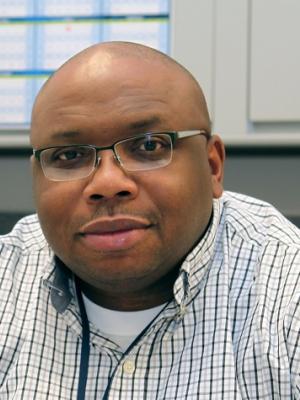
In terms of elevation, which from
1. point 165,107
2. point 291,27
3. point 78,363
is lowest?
point 78,363

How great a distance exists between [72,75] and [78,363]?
0.44m

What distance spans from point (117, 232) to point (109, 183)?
70mm

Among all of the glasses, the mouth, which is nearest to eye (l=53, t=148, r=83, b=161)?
the glasses

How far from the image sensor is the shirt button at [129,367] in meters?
0.91

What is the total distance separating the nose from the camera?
845mm

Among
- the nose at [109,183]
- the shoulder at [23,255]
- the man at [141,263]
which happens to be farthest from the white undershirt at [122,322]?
the nose at [109,183]

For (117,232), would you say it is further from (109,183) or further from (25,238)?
(25,238)

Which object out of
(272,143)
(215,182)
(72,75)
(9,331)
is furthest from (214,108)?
(9,331)

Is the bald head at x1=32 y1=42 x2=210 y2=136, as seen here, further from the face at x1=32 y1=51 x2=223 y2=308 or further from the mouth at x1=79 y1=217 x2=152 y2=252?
the mouth at x1=79 y1=217 x2=152 y2=252

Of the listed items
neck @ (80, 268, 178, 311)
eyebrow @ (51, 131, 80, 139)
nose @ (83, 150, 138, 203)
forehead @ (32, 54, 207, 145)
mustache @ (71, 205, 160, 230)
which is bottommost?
neck @ (80, 268, 178, 311)

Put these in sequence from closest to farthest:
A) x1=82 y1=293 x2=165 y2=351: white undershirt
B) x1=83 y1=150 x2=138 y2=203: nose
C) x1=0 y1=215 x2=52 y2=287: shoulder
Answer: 1. x1=83 y1=150 x2=138 y2=203: nose
2. x1=82 y1=293 x2=165 y2=351: white undershirt
3. x1=0 y1=215 x2=52 y2=287: shoulder

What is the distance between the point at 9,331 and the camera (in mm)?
1007

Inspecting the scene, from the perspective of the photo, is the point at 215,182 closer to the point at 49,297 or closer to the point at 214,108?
the point at 49,297

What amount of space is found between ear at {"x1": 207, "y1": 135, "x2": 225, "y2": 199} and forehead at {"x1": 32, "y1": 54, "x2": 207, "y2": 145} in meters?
0.08
